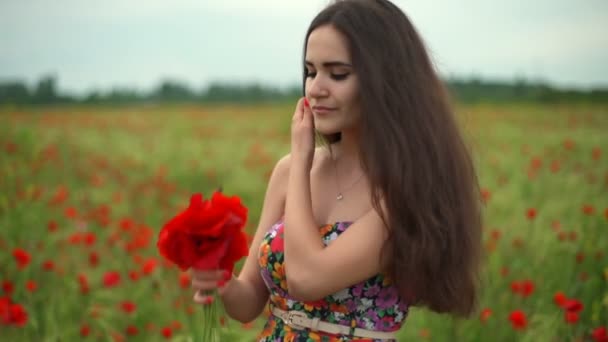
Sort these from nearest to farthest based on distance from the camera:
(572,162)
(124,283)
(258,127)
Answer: (124,283) → (572,162) → (258,127)

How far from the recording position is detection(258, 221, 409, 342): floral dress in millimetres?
1514

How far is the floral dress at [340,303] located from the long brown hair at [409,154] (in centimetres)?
5

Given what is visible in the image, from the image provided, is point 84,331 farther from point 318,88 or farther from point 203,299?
point 318,88

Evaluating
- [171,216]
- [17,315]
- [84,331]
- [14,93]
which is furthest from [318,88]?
[14,93]

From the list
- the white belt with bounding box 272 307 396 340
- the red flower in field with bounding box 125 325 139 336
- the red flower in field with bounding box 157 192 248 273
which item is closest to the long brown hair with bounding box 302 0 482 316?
the white belt with bounding box 272 307 396 340

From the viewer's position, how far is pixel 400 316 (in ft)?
5.16

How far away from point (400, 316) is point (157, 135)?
870 centimetres

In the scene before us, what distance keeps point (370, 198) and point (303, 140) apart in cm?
22

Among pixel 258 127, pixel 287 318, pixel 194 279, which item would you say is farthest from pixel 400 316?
pixel 258 127

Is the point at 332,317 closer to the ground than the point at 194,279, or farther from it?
closer to the ground

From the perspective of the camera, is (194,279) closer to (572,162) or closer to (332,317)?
(332,317)

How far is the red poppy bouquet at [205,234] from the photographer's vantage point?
120cm

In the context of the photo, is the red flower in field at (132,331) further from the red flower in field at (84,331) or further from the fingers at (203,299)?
the fingers at (203,299)

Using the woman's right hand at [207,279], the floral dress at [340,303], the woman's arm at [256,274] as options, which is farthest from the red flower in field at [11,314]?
the woman's right hand at [207,279]
